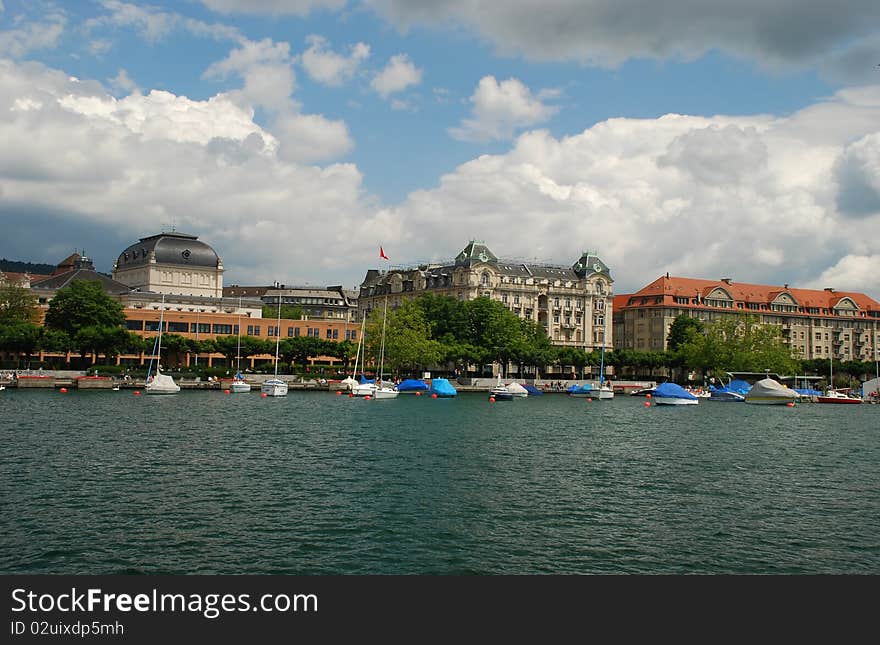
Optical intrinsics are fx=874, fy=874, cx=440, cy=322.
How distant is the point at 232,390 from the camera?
110 meters

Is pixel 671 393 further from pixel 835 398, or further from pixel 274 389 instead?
pixel 274 389

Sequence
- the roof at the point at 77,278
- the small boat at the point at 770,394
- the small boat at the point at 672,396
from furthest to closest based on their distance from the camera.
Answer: the roof at the point at 77,278 < the small boat at the point at 770,394 < the small boat at the point at 672,396

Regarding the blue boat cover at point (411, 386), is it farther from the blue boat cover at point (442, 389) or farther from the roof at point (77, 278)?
the roof at point (77, 278)

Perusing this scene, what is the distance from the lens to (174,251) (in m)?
176

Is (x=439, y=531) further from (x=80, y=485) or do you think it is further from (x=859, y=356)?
(x=859, y=356)

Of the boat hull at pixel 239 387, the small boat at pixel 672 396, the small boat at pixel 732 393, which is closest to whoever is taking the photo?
the small boat at pixel 672 396

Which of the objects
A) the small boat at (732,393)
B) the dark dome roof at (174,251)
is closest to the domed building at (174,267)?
the dark dome roof at (174,251)

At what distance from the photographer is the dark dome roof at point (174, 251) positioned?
174500mm

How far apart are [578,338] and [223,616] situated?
532 ft

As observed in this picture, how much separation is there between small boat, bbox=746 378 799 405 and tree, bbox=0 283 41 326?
10264cm

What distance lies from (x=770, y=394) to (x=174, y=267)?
115446mm

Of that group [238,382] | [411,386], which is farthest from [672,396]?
[238,382]

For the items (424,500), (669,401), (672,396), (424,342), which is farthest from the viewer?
(424,342)

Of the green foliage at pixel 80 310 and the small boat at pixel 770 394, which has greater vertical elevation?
the green foliage at pixel 80 310
